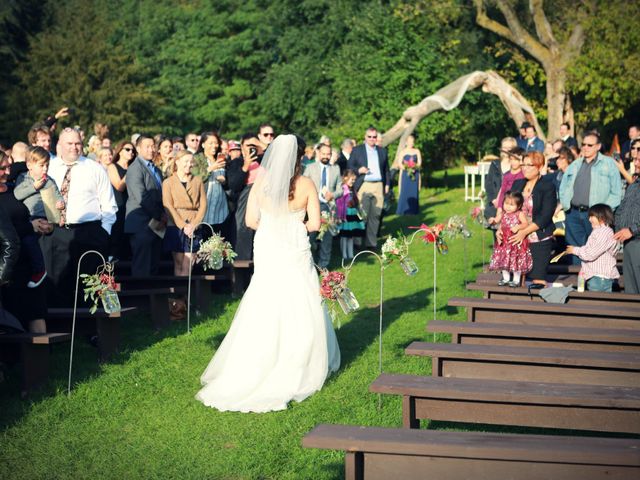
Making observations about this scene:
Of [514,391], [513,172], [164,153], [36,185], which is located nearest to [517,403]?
[514,391]

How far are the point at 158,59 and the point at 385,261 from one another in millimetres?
50425

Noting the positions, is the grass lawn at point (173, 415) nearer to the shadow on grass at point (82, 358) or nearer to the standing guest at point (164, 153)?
the shadow on grass at point (82, 358)

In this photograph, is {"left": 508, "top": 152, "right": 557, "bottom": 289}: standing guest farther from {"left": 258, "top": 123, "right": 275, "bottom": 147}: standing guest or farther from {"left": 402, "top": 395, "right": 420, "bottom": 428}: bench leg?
{"left": 402, "top": 395, "right": 420, "bottom": 428}: bench leg

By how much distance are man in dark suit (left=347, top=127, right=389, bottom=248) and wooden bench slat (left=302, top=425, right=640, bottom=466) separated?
40.1ft

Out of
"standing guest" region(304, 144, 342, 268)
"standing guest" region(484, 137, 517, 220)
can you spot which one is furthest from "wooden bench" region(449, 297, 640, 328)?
"standing guest" region(304, 144, 342, 268)

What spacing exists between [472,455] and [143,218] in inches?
319

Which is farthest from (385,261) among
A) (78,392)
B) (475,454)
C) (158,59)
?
(158,59)

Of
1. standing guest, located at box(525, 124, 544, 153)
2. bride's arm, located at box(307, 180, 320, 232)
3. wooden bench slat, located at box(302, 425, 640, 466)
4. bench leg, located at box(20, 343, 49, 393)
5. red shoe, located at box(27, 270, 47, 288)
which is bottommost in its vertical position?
bench leg, located at box(20, 343, 49, 393)

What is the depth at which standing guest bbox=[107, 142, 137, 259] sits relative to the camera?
13227 mm

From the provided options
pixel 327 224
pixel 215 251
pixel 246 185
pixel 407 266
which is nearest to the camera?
pixel 407 266

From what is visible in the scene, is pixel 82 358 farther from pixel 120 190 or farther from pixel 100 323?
pixel 120 190

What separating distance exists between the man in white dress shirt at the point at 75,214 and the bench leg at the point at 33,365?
1754 mm

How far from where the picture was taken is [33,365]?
332 inches

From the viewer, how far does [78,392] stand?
8477mm
